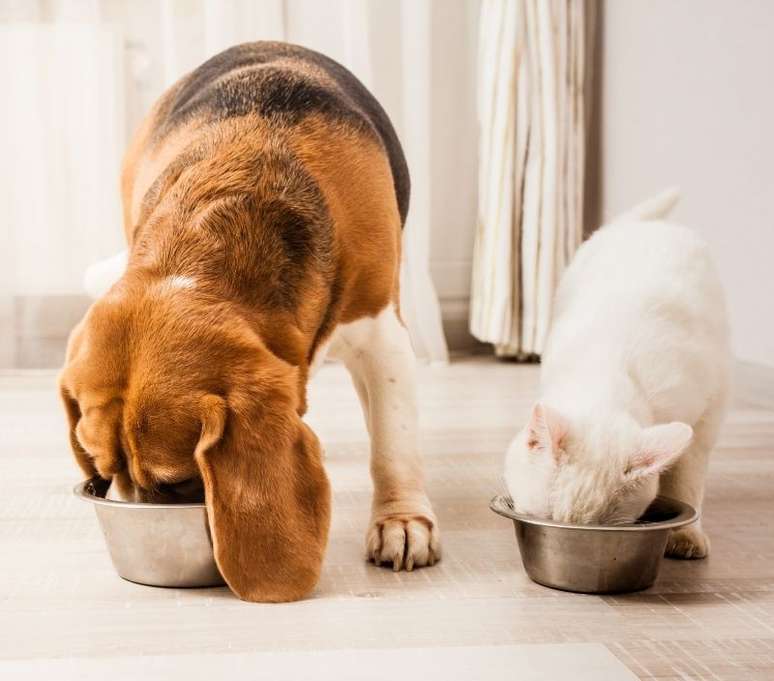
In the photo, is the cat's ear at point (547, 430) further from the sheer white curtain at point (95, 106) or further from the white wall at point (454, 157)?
the white wall at point (454, 157)

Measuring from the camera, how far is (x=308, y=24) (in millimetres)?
4633

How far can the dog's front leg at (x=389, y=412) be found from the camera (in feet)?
6.50

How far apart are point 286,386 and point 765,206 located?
6.89 feet

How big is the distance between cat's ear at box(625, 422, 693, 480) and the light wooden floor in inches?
8.4

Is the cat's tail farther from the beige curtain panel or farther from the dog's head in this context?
the beige curtain panel

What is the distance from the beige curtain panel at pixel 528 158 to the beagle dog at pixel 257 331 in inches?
92.9

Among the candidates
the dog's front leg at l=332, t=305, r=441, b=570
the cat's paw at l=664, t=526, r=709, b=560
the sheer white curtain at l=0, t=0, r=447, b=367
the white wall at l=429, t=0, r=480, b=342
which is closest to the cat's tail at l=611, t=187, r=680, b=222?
the dog's front leg at l=332, t=305, r=441, b=570

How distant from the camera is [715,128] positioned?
11.5ft

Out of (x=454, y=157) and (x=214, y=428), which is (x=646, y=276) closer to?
(x=214, y=428)

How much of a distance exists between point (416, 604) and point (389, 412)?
1.63 feet

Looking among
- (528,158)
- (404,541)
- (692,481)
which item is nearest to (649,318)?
(692,481)

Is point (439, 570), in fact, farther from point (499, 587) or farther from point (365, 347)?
point (365, 347)

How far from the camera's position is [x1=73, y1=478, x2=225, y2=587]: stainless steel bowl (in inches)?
63.2

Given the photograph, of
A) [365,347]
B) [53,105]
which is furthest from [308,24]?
[365,347]
